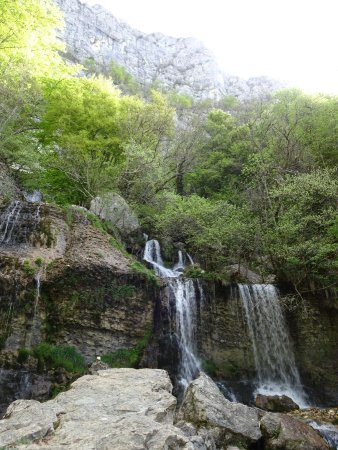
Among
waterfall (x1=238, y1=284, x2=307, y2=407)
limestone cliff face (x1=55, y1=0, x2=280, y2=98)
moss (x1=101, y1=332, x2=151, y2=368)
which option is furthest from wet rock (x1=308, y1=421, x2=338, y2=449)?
limestone cliff face (x1=55, y1=0, x2=280, y2=98)

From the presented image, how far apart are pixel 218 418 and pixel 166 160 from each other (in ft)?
62.6

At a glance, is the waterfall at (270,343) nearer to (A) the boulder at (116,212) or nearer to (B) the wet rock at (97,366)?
(A) the boulder at (116,212)

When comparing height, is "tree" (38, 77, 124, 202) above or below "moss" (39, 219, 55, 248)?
above

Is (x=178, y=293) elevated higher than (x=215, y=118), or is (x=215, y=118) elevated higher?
(x=215, y=118)

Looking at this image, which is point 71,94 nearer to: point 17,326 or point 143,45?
point 17,326

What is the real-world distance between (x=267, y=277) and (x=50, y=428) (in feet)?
47.6

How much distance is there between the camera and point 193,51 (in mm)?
81500

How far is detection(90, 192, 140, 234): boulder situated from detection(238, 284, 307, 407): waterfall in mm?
6516

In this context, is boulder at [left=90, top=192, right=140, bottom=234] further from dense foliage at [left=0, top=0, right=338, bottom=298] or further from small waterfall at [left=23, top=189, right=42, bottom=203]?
small waterfall at [left=23, top=189, right=42, bottom=203]

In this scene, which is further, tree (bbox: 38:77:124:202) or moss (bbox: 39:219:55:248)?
tree (bbox: 38:77:124:202)

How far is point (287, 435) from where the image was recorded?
25.9ft

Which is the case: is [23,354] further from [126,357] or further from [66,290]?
[126,357]

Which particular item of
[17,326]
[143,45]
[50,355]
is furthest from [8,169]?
[143,45]

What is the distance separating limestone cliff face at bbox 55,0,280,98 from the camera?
70.7 metres
